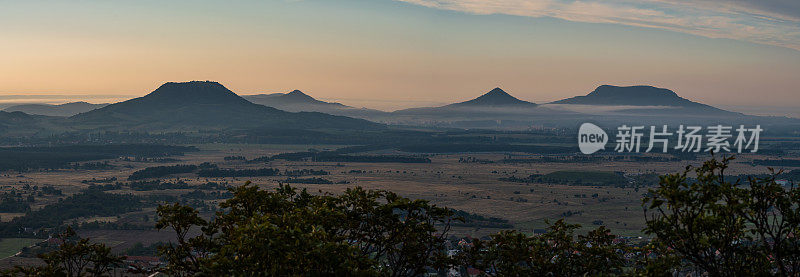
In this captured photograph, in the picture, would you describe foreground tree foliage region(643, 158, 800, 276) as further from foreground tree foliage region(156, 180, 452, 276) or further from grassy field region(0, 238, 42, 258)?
grassy field region(0, 238, 42, 258)

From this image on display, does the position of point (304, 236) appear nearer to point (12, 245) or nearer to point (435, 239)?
point (435, 239)

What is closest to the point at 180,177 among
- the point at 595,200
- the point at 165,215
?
the point at 595,200

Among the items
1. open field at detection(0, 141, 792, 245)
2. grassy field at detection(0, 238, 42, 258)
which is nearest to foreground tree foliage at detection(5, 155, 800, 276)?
grassy field at detection(0, 238, 42, 258)

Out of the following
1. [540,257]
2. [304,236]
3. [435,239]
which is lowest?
[540,257]

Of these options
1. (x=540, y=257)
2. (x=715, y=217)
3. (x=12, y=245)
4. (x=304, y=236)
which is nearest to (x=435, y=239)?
(x=540, y=257)

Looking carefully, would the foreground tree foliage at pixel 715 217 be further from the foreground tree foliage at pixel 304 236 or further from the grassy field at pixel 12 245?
the grassy field at pixel 12 245

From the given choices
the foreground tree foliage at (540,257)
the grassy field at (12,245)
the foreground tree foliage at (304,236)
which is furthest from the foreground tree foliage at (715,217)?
the grassy field at (12,245)
